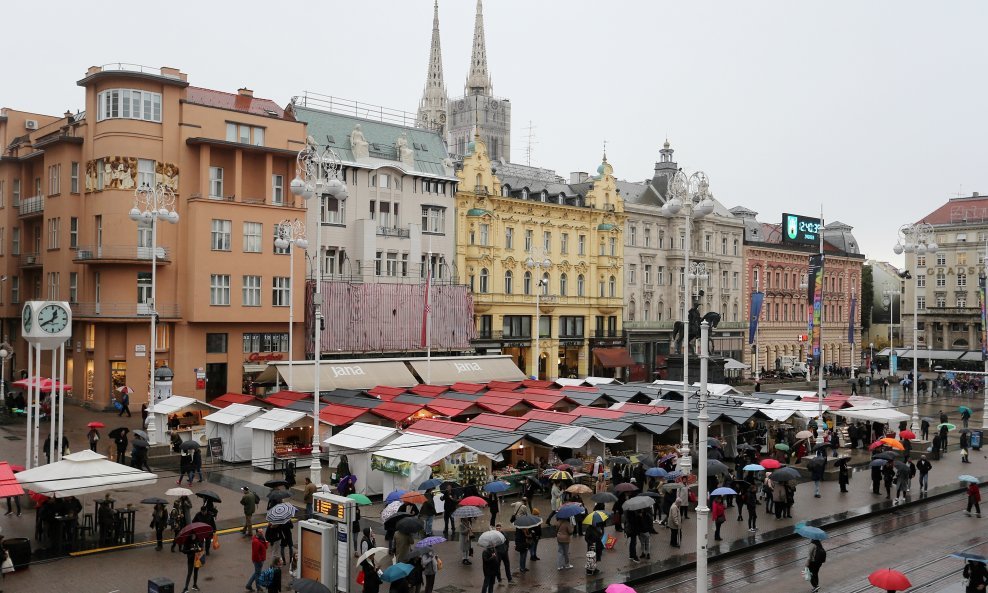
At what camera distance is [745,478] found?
27594 millimetres

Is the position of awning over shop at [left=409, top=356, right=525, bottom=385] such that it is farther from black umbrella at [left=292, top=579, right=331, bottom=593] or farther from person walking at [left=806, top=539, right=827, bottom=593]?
black umbrella at [left=292, top=579, right=331, bottom=593]

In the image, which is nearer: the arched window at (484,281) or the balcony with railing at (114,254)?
the balcony with railing at (114,254)

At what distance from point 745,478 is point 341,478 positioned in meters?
13.3

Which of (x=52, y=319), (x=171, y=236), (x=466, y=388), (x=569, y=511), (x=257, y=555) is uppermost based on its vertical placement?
(x=171, y=236)

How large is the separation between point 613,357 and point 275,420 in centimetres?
4190

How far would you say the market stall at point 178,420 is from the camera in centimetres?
3478

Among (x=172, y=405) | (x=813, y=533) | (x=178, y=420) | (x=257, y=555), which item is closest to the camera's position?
(x=257, y=555)

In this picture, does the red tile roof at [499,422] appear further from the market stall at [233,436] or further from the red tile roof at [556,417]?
the market stall at [233,436]

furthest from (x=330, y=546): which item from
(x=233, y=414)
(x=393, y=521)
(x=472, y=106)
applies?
(x=472, y=106)

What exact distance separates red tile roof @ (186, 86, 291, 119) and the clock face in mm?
27648

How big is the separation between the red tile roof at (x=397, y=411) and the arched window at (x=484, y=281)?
87.6ft

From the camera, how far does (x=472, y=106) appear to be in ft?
490

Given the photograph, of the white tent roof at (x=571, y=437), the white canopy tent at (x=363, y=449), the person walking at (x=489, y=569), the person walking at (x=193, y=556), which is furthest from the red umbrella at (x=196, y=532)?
the white tent roof at (x=571, y=437)

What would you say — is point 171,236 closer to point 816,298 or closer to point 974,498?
point 816,298
